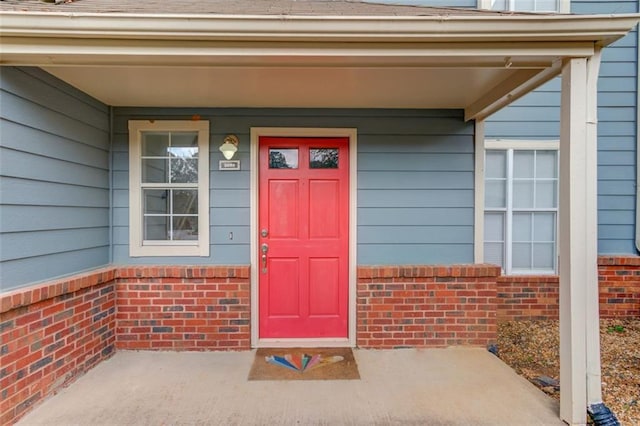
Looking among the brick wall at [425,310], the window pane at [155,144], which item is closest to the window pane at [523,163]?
the brick wall at [425,310]

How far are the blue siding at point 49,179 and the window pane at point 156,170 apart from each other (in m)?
0.34

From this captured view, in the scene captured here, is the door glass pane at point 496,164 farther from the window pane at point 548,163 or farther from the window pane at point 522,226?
the window pane at point 522,226

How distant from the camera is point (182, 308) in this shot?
288cm

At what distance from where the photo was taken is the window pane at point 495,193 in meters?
3.84

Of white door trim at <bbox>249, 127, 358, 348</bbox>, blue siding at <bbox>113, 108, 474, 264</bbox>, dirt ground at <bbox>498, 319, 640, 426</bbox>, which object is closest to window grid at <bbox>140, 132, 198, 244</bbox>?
blue siding at <bbox>113, 108, 474, 264</bbox>

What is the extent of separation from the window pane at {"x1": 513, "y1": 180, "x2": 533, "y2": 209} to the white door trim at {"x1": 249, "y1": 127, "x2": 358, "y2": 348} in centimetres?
217

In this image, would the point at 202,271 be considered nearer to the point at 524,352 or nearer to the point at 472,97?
the point at 472,97

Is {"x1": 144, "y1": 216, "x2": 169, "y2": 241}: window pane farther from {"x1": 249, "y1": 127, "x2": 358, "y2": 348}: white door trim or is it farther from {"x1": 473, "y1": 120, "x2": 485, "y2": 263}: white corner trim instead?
{"x1": 473, "y1": 120, "x2": 485, "y2": 263}: white corner trim

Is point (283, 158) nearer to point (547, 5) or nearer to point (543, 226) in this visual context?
point (543, 226)

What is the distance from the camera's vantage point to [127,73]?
2.27 metres

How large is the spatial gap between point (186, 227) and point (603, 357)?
4.05 m

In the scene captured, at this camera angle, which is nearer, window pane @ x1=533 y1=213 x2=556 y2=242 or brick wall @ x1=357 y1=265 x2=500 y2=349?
brick wall @ x1=357 y1=265 x2=500 y2=349

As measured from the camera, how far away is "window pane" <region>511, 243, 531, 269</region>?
3.86 meters

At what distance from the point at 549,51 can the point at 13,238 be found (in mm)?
3500
